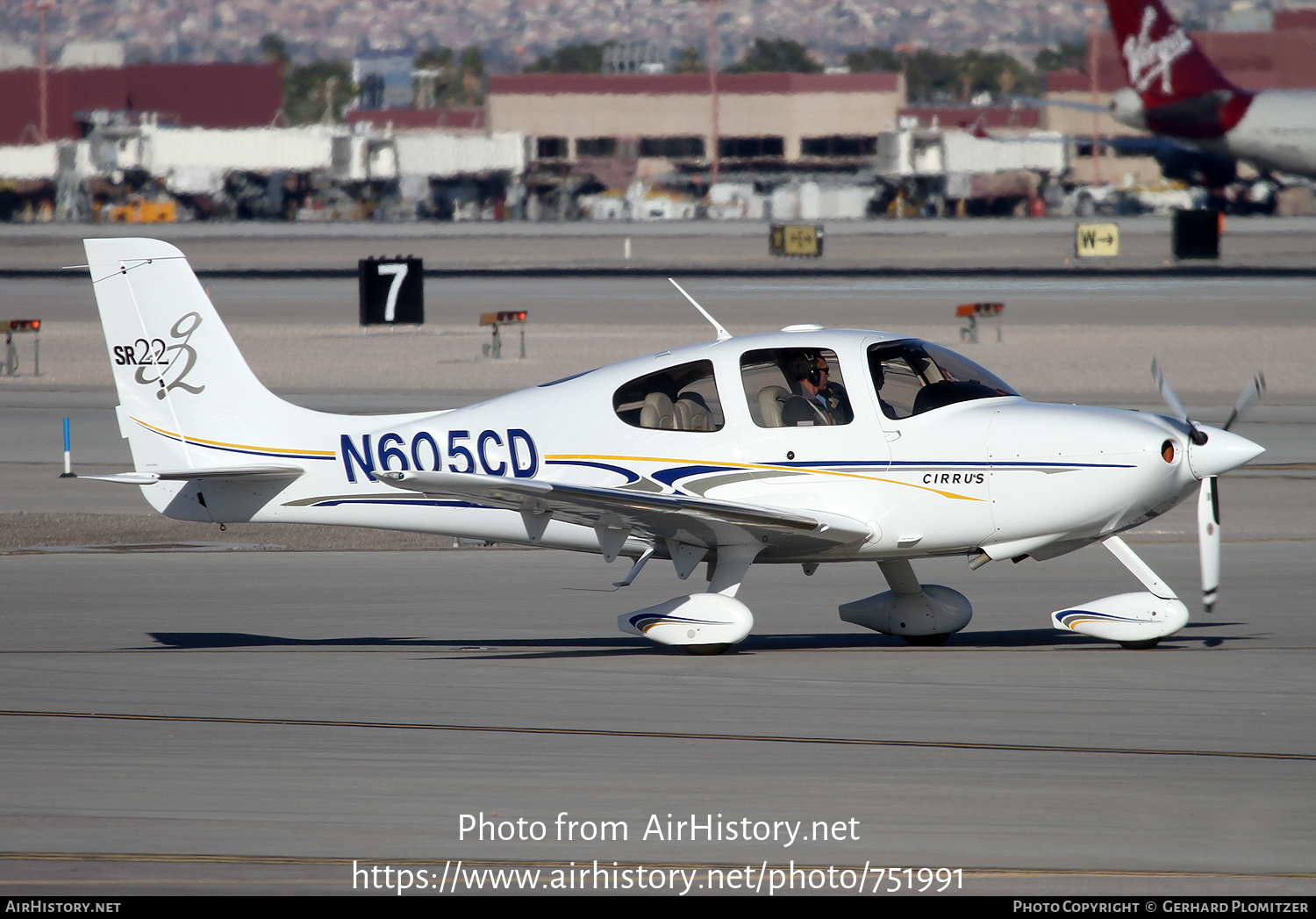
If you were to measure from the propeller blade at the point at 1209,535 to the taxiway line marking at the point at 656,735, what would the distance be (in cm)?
199

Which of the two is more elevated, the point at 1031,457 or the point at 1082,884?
the point at 1031,457

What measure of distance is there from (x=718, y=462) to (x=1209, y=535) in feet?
10.5

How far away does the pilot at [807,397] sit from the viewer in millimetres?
10984

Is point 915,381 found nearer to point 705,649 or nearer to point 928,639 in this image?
point 928,639

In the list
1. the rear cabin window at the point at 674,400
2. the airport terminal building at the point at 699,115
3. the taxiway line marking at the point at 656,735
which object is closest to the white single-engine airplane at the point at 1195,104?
the airport terminal building at the point at 699,115

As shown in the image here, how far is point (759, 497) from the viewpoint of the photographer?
11039 mm

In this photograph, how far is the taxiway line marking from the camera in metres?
8.64

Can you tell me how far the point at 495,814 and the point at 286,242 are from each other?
240 feet

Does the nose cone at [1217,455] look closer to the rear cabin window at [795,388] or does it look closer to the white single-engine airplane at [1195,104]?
the rear cabin window at [795,388]

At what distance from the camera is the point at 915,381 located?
35.9 ft

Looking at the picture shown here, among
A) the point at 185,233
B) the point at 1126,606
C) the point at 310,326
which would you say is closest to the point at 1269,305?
the point at 310,326

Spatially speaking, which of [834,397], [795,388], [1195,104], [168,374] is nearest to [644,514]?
[795,388]
